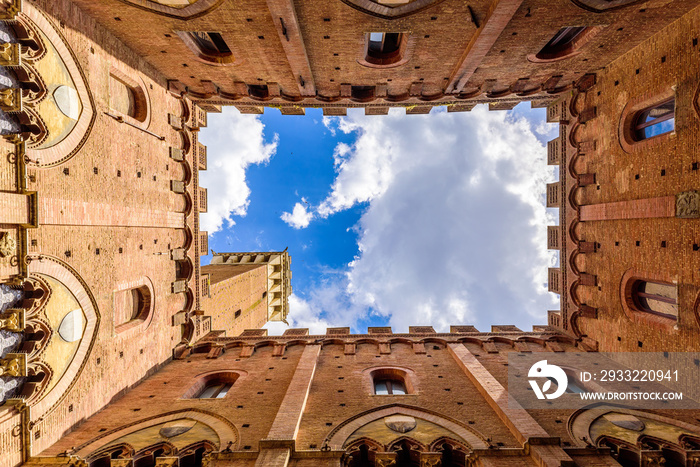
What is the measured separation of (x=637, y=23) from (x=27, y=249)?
21.2 meters

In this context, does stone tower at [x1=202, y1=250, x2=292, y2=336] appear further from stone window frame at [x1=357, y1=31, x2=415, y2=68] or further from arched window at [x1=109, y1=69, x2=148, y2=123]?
stone window frame at [x1=357, y1=31, x2=415, y2=68]

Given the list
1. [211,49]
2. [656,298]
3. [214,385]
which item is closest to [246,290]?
[214,385]

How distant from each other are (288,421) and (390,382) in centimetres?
548

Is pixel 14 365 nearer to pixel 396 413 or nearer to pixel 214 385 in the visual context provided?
pixel 214 385

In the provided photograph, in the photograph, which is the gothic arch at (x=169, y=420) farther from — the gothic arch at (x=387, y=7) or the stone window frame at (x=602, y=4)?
the stone window frame at (x=602, y=4)

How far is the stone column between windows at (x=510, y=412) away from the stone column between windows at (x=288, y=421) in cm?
639

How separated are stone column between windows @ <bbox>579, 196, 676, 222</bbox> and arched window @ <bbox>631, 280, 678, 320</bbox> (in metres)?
2.68

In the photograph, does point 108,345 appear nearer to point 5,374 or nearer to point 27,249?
point 5,374

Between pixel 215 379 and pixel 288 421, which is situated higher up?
pixel 288 421

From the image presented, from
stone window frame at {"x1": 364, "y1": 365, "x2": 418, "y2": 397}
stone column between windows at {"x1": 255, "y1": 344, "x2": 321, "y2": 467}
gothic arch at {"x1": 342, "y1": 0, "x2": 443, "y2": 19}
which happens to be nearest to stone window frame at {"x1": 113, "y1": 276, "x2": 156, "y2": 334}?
stone column between windows at {"x1": 255, "y1": 344, "x2": 321, "y2": 467}

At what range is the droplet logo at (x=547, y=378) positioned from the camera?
12828 mm

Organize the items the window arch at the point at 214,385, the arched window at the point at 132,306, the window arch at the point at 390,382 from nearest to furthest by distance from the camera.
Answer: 1. the arched window at the point at 132,306
2. the window arch at the point at 390,382
3. the window arch at the point at 214,385

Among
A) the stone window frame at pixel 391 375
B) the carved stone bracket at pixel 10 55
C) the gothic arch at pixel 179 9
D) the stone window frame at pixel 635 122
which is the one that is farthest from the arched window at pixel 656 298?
the carved stone bracket at pixel 10 55

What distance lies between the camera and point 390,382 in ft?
47.2
